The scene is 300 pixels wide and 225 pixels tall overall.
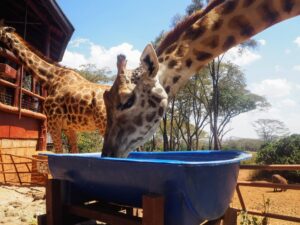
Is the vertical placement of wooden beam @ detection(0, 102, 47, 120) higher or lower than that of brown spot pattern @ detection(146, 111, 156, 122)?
higher

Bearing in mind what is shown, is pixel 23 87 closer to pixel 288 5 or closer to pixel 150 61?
pixel 150 61

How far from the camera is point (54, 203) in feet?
6.09

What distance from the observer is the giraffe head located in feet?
8.95

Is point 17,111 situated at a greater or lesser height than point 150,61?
greater

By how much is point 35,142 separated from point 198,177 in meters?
8.89

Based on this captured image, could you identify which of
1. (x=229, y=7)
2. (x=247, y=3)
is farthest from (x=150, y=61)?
(x=247, y=3)

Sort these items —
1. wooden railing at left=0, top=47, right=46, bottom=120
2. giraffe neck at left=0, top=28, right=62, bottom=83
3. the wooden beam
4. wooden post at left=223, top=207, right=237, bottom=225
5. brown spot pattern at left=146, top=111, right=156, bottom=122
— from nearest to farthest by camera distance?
wooden post at left=223, top=207, right=237, bottom=225 → brown spot pattern at left=146, top=111, right=156, bottom=122 → giraffe neck at left=0, top=28, right=62, bottom=83 → wooden railing at left=0, top=47, right=46, bottom=120 → the wooden beam

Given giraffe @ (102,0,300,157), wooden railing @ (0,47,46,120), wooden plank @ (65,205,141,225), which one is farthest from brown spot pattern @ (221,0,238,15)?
wooden railing @ (0,47,46,120)

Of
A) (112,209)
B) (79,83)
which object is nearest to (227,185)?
(112,209)

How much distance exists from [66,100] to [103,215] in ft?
14.9

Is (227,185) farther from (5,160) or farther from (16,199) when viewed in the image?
(5,160)

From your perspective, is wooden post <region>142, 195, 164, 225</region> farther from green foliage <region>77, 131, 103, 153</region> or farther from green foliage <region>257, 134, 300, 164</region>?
green foliage <region>77, 131, 103, 153</region>

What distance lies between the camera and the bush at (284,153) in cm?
1680

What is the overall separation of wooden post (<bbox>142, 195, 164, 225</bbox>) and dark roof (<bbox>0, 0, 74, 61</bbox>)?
8523 millimetres
